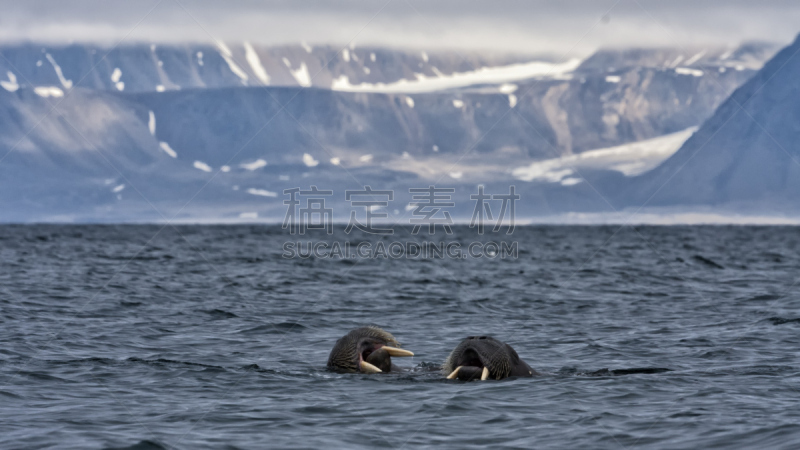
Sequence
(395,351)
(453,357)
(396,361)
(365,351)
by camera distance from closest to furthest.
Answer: (453,357)
(395,351)
(365,351)
(396,361)

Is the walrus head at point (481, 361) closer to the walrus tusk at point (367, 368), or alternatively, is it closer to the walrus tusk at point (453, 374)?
the walrus tusk at point (453, 374)

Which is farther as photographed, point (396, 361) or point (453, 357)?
point (396, 361)

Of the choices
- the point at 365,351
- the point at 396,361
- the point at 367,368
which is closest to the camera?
the point at 367,368

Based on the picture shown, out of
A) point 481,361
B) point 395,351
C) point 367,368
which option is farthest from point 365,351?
point 481,361

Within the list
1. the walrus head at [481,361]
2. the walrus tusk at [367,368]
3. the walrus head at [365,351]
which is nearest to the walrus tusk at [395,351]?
the walrus head at [365,351]

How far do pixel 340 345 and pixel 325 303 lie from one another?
38.6 feet

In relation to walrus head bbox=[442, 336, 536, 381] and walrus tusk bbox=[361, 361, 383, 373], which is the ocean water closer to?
walrus tusk bbox=[361, 361, 383, 373]

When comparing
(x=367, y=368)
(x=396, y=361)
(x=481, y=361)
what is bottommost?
(x=396, y=361)

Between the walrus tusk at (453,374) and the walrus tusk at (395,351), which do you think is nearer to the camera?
the walrus tusk at (453,374)

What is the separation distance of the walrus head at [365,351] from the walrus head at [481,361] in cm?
101

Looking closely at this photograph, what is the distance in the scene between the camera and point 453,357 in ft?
42.2

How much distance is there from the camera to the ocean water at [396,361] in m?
10.1

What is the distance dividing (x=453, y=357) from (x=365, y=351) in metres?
1.50

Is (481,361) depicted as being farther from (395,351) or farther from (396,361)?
(396,361)
